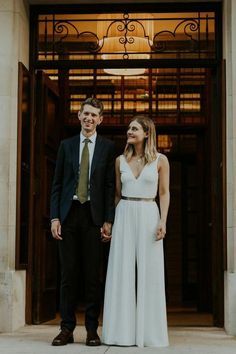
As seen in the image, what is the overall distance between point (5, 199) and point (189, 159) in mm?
7917

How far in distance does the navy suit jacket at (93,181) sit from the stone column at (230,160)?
1838 mm

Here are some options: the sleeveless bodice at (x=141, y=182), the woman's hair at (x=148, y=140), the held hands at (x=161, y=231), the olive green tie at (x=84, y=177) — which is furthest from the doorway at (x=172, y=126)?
the olive green tie at (x=84, y=177)

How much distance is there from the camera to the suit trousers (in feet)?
24.7

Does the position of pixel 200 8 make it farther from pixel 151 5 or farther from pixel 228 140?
pixel 228 140

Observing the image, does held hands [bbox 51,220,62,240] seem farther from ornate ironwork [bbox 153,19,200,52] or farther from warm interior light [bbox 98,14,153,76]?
ornate ironwork [bbox 153,19,200,52]

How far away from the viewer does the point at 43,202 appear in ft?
33.5

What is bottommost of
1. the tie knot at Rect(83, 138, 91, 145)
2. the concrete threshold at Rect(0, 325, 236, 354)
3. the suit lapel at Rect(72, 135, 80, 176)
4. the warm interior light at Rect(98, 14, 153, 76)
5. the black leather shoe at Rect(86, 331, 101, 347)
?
the concrete threshold at Rect(0, 325, 236, 354)

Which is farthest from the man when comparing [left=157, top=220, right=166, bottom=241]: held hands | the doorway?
the doorway

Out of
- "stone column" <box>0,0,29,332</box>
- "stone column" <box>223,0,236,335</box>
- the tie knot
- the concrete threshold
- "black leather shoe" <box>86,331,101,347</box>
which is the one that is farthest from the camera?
"stone column" <box>0,0,29,332</box>

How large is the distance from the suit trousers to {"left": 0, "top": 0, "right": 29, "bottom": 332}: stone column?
4.85 ft

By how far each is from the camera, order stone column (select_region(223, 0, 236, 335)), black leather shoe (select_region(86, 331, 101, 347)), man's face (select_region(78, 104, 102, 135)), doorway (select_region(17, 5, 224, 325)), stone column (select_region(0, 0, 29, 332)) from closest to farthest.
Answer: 1. black leather shoe (select_region(86, 331, 101, 347))
2. man's face (select_region(78, 104, 102, 135))
3. stone column (select_region(223, 0, 236, 335))
4. stone column (select_region(0, 0, 29, 332))
5. doorway (select_region(17, 5, 224, 325))

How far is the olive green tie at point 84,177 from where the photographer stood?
7.51 metres

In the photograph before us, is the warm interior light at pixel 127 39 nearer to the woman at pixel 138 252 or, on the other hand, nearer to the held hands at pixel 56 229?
the woman at pixel 138 252

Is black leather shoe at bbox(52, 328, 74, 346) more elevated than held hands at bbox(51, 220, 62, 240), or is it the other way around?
held hands at bbox(51, 220, 62, 240)
